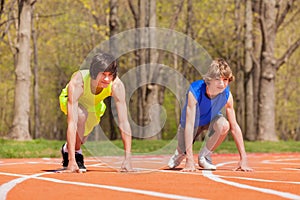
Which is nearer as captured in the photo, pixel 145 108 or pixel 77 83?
pixel 77 83

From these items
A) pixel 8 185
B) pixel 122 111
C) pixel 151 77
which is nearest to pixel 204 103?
pixel 122 111

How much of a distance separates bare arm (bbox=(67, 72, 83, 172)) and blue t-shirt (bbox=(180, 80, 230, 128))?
5.22 feet

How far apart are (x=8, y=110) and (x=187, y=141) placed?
53.0 m

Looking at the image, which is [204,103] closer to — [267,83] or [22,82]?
[22,82]

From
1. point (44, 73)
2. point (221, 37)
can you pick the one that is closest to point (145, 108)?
point (221, 37)

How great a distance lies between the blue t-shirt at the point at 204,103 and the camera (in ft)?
27.7

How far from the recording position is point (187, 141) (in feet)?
27.7

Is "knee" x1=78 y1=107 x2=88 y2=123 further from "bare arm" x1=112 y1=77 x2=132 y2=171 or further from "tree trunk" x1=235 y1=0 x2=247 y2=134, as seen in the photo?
"tree trunk" x1=235 y1=0 x2=247 y2=134

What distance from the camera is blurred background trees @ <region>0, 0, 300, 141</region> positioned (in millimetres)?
24203

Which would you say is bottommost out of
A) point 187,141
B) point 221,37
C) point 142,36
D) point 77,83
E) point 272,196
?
point 272,196

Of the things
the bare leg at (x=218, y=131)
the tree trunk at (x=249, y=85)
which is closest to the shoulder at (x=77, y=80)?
the bare leg at (x=218, y=131)

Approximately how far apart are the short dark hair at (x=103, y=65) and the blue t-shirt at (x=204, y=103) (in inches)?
51.3

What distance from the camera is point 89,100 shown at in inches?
322

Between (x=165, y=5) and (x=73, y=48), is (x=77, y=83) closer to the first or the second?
(x=165, y=5)
